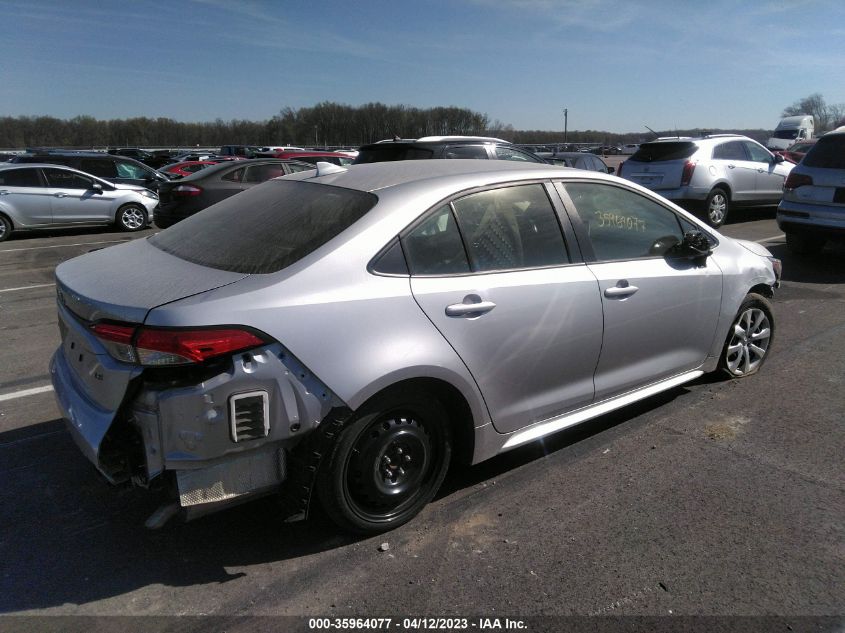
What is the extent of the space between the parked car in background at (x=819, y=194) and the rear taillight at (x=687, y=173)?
9.65 ft

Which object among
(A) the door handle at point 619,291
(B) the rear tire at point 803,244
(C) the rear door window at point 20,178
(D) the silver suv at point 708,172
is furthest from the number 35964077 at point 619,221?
(C) the rear door window at point 20,178

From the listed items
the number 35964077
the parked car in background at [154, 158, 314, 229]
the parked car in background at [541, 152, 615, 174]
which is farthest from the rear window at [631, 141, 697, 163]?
the number 35964077

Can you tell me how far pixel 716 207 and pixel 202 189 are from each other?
9620 millimetres

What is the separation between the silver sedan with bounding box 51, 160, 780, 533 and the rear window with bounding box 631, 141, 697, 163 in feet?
30.1

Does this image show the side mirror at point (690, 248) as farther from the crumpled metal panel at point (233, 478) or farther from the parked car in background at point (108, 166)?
the parked car in background at point (108, 166)

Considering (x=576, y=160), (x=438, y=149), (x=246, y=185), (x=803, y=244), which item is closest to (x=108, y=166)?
(x=246, y=185)

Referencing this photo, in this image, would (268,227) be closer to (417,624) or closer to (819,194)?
(417,624)

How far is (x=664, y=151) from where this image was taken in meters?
12.7

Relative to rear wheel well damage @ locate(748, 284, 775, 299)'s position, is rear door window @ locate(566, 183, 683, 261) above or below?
above

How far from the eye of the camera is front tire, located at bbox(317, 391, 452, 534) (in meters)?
2.79

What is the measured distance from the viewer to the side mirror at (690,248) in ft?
13.5

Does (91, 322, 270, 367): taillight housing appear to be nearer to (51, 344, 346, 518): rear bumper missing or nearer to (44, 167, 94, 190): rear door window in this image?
(51, 344, 346, 518): rear bumper missing

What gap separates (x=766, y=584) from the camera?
2695mm

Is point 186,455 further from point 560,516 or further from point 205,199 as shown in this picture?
point 205,199
